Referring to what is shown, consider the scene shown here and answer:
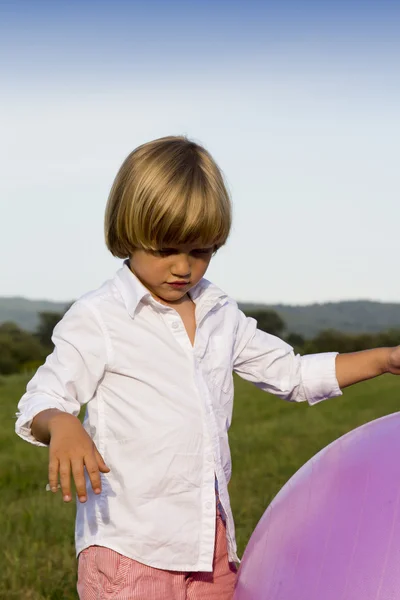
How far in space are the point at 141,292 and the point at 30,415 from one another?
1.75ft

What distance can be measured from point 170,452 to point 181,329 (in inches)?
15.4

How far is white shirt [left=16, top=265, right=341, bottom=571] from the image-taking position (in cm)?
286

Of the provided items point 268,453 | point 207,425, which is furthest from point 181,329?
point 268,453

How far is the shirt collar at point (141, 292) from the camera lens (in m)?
2.97

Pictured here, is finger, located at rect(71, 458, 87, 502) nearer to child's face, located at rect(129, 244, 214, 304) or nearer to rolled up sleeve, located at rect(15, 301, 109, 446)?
rolled up sleeve, located at rect(15, 301, 109, 446)

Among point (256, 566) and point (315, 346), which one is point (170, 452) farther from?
A: point (315, 346)

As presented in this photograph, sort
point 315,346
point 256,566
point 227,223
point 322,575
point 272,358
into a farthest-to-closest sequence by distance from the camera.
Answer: point 315,346, point 272,358, point 227,223, point 256,566, point 322,575

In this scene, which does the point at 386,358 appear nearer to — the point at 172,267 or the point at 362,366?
the point at 362,366

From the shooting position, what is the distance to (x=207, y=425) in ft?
9.71

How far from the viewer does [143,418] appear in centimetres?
291

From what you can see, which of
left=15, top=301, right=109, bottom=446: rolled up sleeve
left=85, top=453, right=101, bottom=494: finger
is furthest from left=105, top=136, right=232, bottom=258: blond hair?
left=85, top=453, right=101, bottom=494: finger

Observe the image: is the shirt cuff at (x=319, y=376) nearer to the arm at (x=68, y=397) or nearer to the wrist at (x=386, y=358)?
the wrist at (x=386, y=358)

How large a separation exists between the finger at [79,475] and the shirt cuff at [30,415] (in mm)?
295

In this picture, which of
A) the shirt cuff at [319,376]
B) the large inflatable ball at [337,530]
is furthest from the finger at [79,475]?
the shirt cuff at [319,376]
